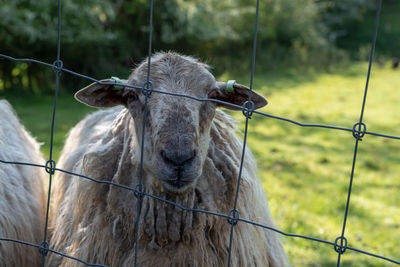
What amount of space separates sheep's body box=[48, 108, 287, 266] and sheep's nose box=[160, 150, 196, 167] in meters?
0.25

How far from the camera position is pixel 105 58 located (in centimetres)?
1067

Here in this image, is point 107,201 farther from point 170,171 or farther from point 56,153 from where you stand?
point 56,153

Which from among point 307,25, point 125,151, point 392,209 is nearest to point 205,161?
point 125,151

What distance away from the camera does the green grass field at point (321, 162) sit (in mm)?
4438

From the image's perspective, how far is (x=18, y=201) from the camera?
3.13 m

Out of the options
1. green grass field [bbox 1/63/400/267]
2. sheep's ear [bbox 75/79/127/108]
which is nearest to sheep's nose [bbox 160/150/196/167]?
sheep's ear [bbox 75/79/127/108]

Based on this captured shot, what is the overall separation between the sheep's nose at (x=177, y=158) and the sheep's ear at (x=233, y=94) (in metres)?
0.45

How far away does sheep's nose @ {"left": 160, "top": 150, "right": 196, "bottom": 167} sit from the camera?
84.7 inches

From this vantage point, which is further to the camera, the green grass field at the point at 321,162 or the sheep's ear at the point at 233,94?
the green grass field at the point at 321,162

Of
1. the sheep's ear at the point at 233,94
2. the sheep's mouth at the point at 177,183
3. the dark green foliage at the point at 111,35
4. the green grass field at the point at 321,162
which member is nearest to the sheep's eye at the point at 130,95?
the sheep's ear at the point at 233,94

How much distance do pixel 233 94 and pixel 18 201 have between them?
1733 mm

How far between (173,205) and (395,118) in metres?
8.40

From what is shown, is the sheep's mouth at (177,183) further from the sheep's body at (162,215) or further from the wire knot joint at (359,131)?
the wire knot joint at (359,131)

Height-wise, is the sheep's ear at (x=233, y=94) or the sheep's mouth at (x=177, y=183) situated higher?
the sheep's ear at (x=233, y=94)
